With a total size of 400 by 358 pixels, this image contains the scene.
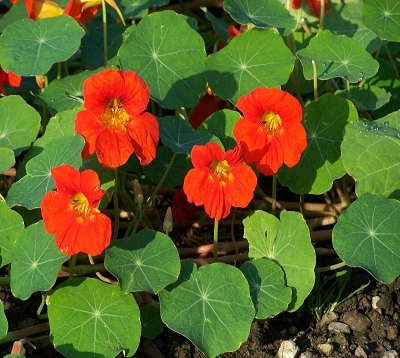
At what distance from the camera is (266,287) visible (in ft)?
6.38

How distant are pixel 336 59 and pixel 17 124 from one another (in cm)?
107

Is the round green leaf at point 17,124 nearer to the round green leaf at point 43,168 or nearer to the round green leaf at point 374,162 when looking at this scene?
the round green leaf at point 43,168

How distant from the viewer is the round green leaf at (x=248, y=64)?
7.31 feet

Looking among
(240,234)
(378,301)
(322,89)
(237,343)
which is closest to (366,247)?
(378,301)

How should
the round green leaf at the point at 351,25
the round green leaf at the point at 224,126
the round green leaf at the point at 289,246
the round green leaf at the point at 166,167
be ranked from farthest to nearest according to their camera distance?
the round green leaf at the point at 351,25
the round green leaf at the point at 166,167
the round green leaf at the point at 224,126
the round green leaf at the point at 289,246

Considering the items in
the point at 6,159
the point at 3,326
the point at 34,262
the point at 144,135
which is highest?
the point at 144,135

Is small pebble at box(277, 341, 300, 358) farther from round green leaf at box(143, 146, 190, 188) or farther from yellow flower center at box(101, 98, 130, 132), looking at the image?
yellow flower center at box(101, 98, 130, 132)

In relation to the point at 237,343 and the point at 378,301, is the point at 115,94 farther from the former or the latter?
the point at 378,301

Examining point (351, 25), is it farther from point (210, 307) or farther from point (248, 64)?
point (210, 307)

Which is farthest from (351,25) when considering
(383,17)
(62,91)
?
(62,91)

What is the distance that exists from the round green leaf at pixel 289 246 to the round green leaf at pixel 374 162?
26cm

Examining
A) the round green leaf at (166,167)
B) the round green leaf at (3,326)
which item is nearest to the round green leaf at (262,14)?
the round green leaf at (166,167)

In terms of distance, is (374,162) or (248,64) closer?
(374,162)

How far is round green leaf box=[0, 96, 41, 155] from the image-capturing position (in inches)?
87.7
